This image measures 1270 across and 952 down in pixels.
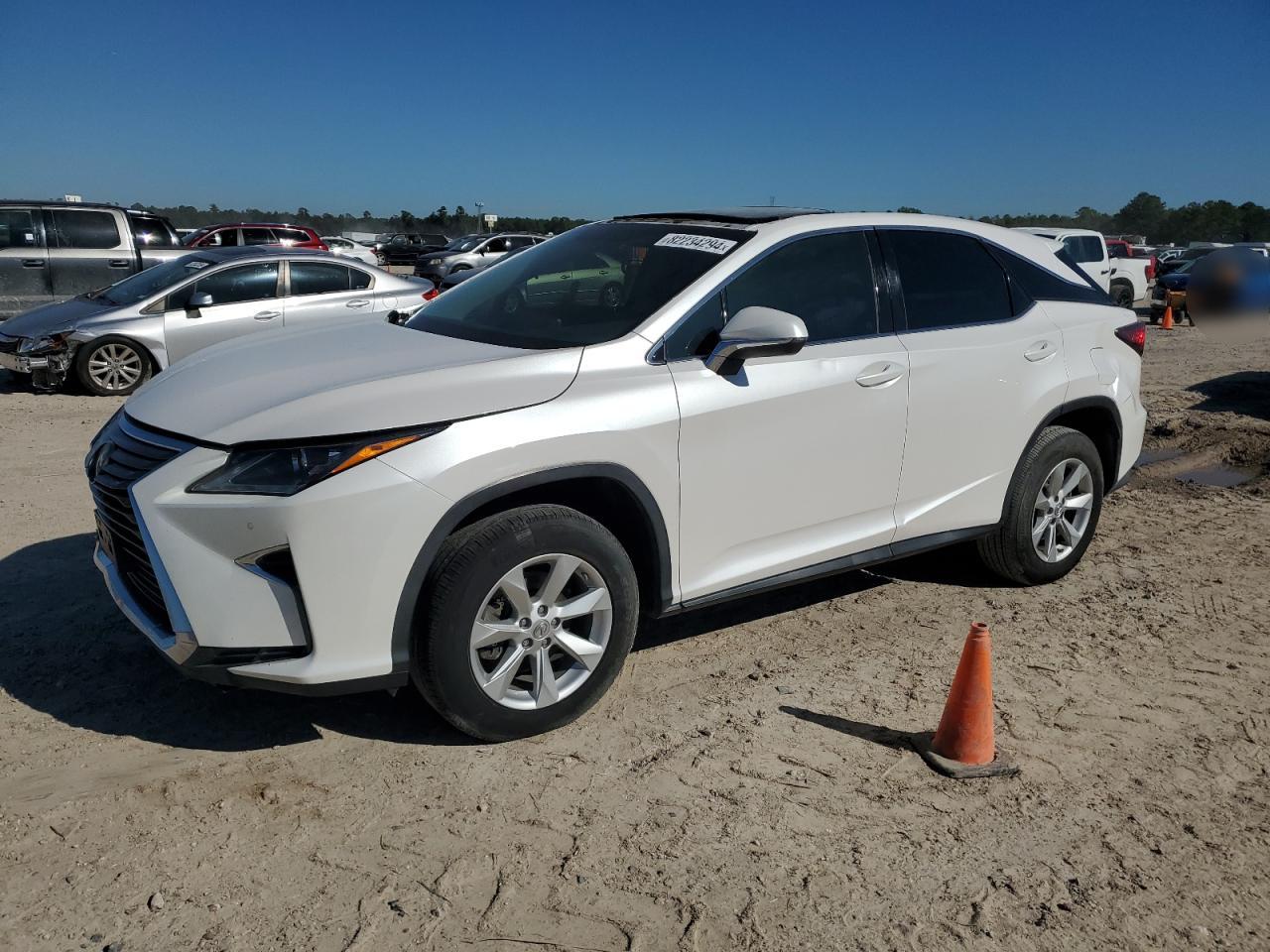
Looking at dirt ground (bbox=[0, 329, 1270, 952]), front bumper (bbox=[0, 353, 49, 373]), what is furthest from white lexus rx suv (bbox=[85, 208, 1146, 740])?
front bumper (bbox=[0, 353, 49, 373])

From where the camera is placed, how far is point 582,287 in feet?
13.9

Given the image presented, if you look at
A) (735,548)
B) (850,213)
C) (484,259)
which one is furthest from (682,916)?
(484,259)

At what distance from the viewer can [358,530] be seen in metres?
3.04

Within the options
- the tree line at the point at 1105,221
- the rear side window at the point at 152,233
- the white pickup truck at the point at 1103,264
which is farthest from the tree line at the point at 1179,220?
the rear side window at the point at 152,233

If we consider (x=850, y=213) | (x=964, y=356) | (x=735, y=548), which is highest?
(x=850, y=213)

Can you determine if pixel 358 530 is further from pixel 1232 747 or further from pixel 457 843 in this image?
pixel 1232 747

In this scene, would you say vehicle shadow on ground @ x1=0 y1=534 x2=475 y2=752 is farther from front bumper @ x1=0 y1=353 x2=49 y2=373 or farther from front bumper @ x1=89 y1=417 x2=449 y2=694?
front bumper @ x1=0 y1=353 x2=49 y2=373

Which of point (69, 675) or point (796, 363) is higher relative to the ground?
point (796, 363)

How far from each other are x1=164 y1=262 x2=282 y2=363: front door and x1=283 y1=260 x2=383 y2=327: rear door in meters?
0.20

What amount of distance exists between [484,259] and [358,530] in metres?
24.4

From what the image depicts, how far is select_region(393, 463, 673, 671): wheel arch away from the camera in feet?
10.4

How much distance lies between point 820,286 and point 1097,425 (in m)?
2.03

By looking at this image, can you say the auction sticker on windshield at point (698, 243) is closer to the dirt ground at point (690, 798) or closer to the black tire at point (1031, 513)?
the dirt ground at point (690, 798)

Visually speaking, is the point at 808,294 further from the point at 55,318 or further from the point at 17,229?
the point at 17,229
